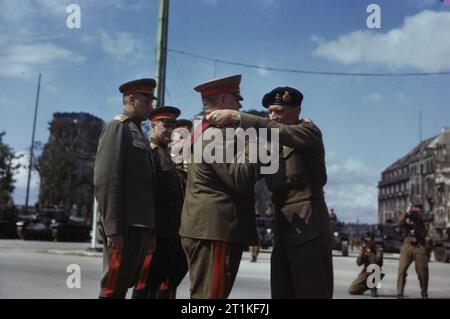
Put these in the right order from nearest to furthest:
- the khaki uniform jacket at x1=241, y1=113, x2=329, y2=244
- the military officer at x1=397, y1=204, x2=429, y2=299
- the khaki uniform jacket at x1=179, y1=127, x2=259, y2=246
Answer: the khaki uniform jacket at x1=179, y1=127, x2=259, y2=246, the khaki uniform jacket at x1=241, y1=113, x2=329, y2=244, the military officer at x1=397, y1=204, x2=429, y2=299

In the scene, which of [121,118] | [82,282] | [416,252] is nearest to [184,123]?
[121,118]

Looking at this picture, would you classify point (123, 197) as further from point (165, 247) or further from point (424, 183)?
point (424, 183)

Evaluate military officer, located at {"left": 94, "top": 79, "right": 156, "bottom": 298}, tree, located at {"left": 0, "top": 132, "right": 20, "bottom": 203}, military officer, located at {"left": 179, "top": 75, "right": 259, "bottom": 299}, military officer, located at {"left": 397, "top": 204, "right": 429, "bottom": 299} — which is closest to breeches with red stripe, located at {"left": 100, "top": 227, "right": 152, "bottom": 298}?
military officer, located at {"left": 94, "top": 79, "right": 156, "bottom": 298}

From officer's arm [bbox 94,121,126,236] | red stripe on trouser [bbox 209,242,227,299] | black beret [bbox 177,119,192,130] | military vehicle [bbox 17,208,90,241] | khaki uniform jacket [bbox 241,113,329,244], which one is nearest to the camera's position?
red stripe on trouser [bbox 209,242,227,299]

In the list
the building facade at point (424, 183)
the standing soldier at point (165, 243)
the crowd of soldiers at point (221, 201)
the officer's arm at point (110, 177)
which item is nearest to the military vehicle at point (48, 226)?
the standing soldier at point (165, 243)

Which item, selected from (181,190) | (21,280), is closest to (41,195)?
(21,280)

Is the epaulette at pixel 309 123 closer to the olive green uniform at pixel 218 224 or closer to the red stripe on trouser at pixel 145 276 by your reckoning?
the olive green uniform at pixel 218 224

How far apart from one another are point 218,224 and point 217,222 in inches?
0.5

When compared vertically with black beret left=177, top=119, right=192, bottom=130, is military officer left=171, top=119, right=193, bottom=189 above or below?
below

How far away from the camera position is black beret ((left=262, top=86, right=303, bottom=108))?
144 inches

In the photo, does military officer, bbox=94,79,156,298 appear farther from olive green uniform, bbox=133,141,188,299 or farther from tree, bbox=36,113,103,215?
tree, bbox=36,113,103,215

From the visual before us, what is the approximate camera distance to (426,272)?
357 inches

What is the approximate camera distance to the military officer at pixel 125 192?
358 cm
